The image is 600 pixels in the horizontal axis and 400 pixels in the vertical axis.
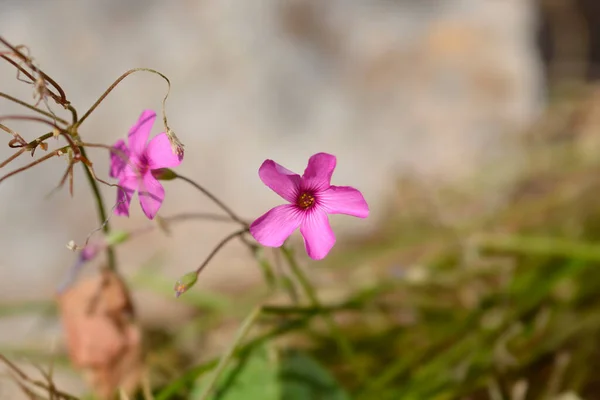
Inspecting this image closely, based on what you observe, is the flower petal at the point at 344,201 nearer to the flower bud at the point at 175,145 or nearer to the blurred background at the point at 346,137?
Answer: the flower bud at the point at 175,145

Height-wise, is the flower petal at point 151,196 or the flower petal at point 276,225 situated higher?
the flower petal at point 151,196

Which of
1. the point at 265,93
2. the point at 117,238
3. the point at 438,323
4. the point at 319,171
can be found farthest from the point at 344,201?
the point at 265,93

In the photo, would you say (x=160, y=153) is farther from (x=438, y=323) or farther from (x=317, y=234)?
(x=438, y=323)

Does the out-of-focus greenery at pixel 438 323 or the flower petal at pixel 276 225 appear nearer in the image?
the flower petal at pixel 276 225

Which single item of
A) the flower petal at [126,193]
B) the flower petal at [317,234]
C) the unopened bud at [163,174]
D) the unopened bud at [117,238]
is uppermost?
the unopened bud at [117,238]

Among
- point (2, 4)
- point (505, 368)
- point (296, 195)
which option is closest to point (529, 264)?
point (505, 368)

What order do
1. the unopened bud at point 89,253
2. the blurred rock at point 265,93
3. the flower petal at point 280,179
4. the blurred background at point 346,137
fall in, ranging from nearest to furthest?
1. the flower petal at point 280,179
2. the unopened bud at point 89,253
3. the blurred background at point 346,137
4. the blurred rock at point 265,93

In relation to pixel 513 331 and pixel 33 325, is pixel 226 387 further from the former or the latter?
pixel 33 325

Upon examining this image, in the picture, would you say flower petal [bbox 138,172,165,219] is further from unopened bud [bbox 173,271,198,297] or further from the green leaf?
the green leaf

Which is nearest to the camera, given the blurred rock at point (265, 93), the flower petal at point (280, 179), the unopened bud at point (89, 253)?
the flower petal at point (280, 179)

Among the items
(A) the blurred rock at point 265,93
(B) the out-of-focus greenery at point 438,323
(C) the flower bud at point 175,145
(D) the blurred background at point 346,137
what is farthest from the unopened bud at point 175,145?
(A) the blurred rock at point 265,93
